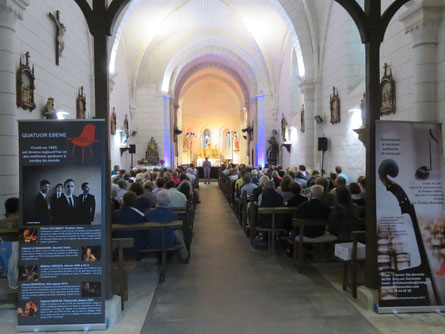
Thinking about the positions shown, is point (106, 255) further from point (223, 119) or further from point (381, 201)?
point (223, 119)

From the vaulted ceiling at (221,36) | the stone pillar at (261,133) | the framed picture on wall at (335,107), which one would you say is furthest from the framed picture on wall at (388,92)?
the stone pillar at (261,133)

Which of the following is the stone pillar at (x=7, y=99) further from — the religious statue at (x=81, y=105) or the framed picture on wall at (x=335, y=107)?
the framed picture on wall at (x=335, y=107)

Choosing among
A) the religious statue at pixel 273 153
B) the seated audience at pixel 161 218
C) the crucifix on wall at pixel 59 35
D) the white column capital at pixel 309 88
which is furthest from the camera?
the religious statue at pixel 273 153

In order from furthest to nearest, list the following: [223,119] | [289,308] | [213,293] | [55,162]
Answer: [223,119] → [213,293] → [289,308] → [55,162]

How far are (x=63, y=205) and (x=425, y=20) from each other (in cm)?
558

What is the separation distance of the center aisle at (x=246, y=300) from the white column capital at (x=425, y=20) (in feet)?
12.8

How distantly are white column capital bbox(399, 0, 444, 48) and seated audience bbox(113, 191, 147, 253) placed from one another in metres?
4.89

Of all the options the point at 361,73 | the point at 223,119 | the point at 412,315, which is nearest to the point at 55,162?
the point at 412,315

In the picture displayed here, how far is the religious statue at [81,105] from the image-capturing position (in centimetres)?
955

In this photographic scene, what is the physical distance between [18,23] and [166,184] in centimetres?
380

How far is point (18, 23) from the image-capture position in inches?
247

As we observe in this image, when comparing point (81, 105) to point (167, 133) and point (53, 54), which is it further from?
point (167, 133)

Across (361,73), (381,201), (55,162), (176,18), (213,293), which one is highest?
(176,18)

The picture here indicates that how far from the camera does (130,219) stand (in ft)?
15.8
